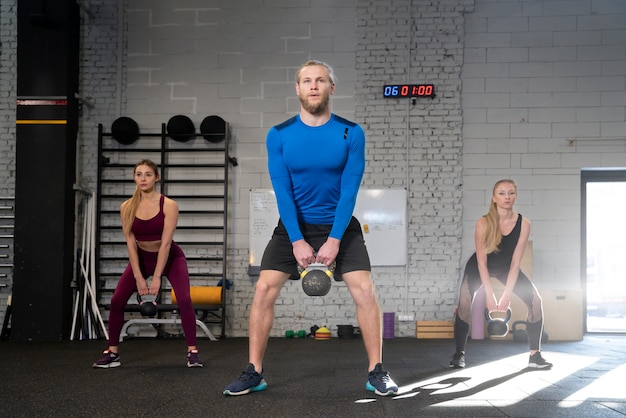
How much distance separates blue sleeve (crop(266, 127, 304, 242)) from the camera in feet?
9.30

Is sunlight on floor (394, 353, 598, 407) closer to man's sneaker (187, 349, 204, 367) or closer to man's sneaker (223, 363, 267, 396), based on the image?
man's sneaker (223, 363, 267, 396)

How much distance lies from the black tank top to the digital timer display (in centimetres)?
330

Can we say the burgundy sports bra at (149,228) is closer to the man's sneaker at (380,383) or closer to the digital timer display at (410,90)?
the man's sneaker at (380,383)

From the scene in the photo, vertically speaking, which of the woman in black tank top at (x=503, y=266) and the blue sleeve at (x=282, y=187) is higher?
the blue sleeve at (x=282, y=187)

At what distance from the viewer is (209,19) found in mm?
7242

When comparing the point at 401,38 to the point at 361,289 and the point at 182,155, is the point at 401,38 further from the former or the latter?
the point at 361,289

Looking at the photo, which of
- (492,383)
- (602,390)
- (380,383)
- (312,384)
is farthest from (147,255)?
(602,390)

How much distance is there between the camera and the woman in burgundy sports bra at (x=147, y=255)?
396cm

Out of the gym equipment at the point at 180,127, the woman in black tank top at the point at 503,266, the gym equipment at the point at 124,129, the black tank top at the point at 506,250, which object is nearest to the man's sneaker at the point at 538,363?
the woman in black tank top at the point at 503,266

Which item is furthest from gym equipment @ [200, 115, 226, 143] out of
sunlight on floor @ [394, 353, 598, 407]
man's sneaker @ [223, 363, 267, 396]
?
man's sneaker @ [223, 363, 267, 396]

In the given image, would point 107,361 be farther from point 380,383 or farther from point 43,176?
point 43,176

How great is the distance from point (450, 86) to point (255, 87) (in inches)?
88.6

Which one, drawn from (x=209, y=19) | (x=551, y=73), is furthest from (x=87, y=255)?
(x=551, y=73)

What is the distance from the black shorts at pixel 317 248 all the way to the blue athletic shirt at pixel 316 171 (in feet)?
0.19
